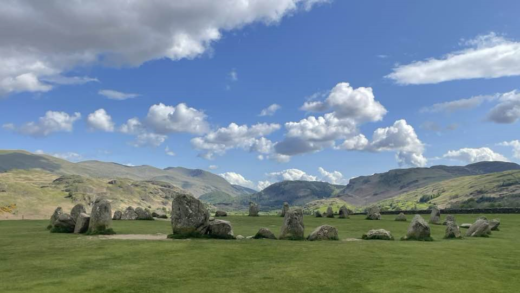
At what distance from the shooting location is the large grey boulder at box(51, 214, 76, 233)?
30663mm

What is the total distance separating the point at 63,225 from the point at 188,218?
461 inches

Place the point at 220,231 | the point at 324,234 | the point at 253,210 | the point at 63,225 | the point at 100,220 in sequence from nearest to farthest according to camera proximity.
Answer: the point at 220,231, the point at 324,234, the point at 100,220, the point at 63,225, the point at 253,210

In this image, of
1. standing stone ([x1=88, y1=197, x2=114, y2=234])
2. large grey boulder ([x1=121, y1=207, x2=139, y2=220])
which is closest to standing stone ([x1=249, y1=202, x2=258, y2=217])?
large grey boulder ([x1=121, y1=207, x2=139, y2=220])

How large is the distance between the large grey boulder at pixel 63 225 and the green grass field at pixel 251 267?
7378 millimetres

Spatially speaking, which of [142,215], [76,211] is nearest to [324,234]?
[76,211]

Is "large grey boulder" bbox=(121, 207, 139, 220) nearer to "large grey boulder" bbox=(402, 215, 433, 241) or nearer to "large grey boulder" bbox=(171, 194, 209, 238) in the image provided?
"large grey boulder" bbox=(171, 194, 209, 238)

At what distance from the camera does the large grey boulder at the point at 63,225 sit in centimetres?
3066

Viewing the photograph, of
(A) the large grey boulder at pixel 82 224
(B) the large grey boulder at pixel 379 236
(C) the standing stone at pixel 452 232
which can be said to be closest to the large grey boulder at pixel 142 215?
(A) the large grey boulder at pixel 82 224

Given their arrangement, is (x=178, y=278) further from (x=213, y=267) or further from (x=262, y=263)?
(x=262, y=263)

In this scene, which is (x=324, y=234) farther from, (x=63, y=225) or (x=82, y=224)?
(x=63, y=225)

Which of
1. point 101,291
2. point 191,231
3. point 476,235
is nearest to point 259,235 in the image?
point 191,231

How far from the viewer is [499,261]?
18.6 metres

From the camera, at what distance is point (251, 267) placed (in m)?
16.3

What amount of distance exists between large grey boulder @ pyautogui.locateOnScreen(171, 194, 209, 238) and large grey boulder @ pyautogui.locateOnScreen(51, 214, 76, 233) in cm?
1017
